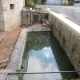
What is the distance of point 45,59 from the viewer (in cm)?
1062

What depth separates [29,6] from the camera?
803 inches

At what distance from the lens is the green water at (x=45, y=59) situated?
8.09 m

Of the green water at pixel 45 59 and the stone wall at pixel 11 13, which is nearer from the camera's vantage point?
the green water at pixel 45 59

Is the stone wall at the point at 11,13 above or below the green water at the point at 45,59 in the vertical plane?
above

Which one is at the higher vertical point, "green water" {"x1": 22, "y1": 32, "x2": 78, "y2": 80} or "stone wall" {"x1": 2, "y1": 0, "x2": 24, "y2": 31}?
"stone wall" {"x1": 2, "y1": 0, "x2": 24, "y2": 31}

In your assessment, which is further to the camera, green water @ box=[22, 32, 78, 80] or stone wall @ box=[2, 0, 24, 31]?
stone wall @ box=[2, 0, 24, 31]

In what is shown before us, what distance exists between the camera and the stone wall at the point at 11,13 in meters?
15.4

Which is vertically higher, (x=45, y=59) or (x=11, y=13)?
(x=11, y=13)

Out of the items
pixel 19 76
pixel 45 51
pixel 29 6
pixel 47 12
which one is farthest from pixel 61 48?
pixel 29 6

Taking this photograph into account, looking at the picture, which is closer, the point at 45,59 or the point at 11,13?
the point at 45,59

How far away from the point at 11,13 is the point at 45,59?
829cm

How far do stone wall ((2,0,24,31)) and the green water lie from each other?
2.79 metres

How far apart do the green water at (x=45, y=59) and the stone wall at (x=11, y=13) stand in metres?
2.79

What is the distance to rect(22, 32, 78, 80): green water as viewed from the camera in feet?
Answer: 26.5
